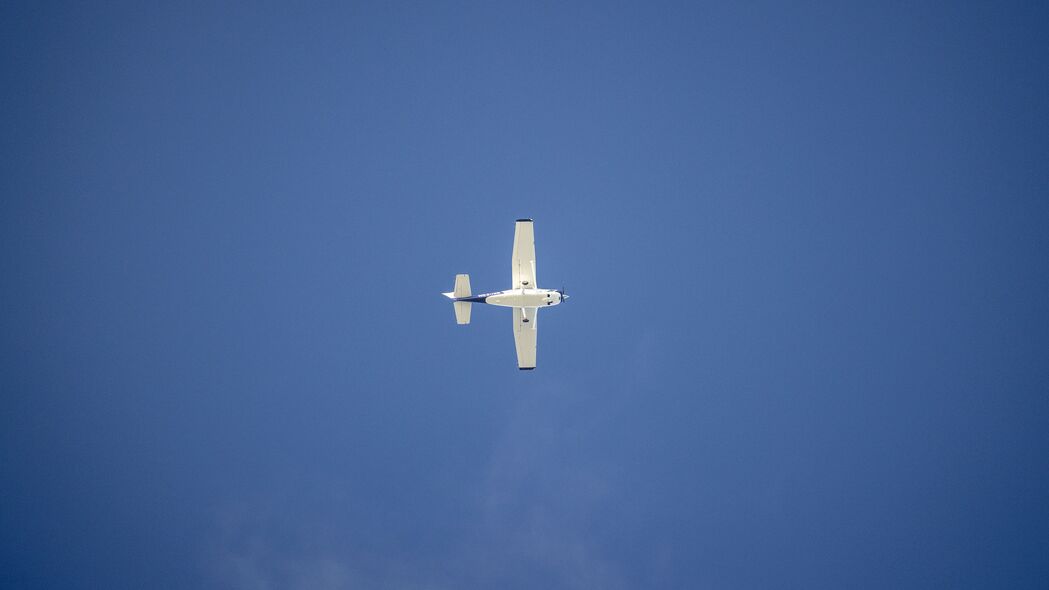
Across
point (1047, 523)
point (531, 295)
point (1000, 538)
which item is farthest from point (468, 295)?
point (1047, 523)

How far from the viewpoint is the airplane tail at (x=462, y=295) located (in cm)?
2953

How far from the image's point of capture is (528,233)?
96.1 feet

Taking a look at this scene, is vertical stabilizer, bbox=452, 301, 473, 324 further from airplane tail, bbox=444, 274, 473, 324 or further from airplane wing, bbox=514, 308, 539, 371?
airplane wing, bbox=514, 308, 539, 371

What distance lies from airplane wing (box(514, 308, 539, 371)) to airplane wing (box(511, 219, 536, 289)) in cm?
191

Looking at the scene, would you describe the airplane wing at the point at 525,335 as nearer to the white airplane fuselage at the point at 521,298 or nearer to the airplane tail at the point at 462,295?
the white airplane fuselage at the point at 521,298

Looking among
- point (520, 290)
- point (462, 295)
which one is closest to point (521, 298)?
point (520, 290)

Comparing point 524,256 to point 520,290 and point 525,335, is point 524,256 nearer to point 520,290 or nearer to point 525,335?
point 520,290

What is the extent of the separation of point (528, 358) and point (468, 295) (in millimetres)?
4898

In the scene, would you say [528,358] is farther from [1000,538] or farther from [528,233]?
[1000,538]

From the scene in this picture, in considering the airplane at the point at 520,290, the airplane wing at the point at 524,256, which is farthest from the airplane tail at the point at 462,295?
the airplane wing at the point at 524,256

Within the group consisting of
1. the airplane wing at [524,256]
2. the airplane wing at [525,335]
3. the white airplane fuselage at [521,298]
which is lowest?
the airplane wing at [525,335]

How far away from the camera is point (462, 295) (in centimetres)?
2978

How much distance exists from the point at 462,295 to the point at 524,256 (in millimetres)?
3607

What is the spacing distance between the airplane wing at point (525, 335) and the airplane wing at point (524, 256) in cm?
191
